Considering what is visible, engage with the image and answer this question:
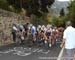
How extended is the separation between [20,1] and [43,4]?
38.5 feet

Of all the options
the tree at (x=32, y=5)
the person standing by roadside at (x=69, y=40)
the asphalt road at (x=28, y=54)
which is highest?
the tree at (x=32, y=5)

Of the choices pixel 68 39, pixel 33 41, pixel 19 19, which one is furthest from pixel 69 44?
pixel 19 19

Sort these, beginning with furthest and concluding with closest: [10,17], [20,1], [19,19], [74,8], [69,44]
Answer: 1. [74,8]
2. [20,1]
3. [19,19]
4. [10,17]
5. [69,44]

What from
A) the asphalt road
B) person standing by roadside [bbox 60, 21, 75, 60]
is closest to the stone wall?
the asphalt road

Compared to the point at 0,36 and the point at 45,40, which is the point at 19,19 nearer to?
the point at 0,36

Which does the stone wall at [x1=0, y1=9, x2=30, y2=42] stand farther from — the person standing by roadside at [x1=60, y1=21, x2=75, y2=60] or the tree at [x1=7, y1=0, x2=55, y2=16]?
the person standing by roadside at [x1=60, y1=21, x2=75, y2=60]

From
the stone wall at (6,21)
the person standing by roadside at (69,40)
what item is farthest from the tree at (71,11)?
the person standing by roadside at (69,40)

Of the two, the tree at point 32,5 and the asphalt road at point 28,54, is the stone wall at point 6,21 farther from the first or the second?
the tree at point 32,5

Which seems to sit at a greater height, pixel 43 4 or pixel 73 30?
pixel 43 4

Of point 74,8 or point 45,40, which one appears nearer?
point 45,40

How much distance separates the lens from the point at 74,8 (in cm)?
8106

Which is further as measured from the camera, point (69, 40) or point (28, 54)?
point (28, 54)

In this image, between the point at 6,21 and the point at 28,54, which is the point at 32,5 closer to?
the point at 6,21

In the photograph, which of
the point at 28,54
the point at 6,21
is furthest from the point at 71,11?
the point at 28,54
